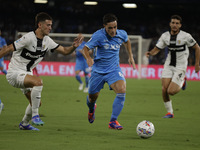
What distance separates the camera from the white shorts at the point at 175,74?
10.3m

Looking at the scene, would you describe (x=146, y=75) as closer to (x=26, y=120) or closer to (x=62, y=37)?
(x=62, y=37)

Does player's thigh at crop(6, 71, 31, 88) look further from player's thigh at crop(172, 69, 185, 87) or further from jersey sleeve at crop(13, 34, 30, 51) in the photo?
player's thigh at crop(172, 69, 185, 87)

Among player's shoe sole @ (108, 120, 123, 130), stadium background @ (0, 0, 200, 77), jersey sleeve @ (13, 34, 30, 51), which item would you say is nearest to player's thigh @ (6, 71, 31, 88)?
jersey sleeve @ (13, 34, 30, 51)

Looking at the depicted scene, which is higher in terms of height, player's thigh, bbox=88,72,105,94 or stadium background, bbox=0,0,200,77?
stadium background, bbox=0,0,200,77

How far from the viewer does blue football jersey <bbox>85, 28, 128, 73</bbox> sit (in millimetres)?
8203

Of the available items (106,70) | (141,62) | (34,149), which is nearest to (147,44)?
(141,62)

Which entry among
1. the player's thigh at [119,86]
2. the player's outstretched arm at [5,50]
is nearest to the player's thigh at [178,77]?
the player's thigh at [119,86]

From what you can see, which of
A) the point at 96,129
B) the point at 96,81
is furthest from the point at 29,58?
the point at 96,129

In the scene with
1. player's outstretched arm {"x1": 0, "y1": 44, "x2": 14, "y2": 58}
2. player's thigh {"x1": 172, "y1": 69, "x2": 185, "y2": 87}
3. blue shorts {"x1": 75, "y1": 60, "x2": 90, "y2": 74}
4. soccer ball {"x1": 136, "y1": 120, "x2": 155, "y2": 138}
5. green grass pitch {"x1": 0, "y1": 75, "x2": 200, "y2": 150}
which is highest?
player's outstretched arm {"x1": 0, "y1": 44, "x2": 14, "y2": 58}

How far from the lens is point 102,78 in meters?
8.30

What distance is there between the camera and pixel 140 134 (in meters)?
6.97

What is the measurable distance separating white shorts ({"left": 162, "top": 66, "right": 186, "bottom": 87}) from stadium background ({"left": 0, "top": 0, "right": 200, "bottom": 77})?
25.3 metres

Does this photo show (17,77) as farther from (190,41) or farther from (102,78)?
(190,41)

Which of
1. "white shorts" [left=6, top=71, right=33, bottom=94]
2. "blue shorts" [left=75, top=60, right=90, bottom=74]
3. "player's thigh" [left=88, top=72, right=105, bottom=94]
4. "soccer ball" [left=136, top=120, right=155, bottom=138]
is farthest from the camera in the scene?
"blue shorts" [left=75, top=60, right=90, bottom=74]
